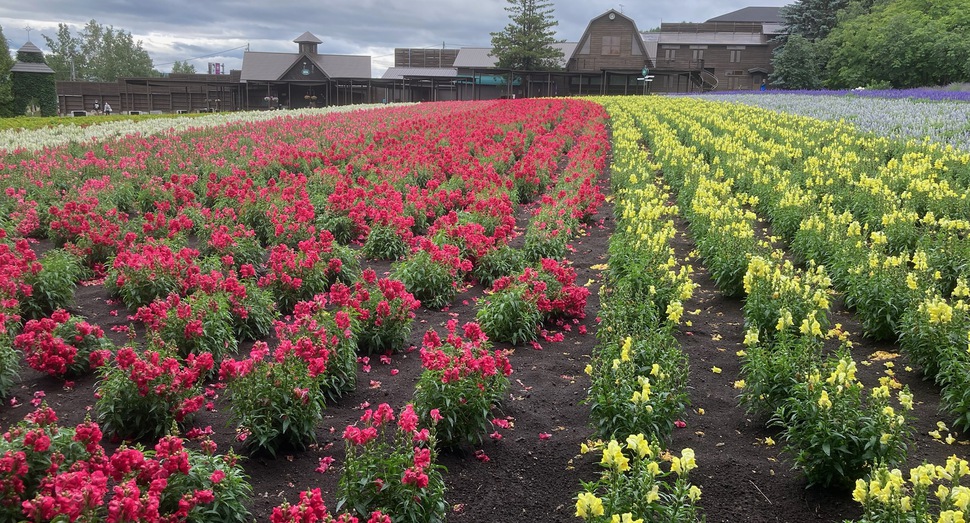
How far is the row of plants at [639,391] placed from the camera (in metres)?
3.41

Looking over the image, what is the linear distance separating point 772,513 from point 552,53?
6790 cm

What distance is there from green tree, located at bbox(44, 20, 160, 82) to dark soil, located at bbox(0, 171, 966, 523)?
115134 mm

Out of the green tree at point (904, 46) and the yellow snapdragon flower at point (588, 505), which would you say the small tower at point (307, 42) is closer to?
the green tree at point (904, 46)

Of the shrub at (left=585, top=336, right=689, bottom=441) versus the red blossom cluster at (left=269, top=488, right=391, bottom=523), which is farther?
the shrub at (left=585, top=336, right=689, bottom=441)

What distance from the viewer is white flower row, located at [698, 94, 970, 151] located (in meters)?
16.6

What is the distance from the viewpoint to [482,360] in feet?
16.3

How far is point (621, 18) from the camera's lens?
6462 cm

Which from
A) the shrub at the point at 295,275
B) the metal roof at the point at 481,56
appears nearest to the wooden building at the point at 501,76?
the metal roof at the point at 481,56

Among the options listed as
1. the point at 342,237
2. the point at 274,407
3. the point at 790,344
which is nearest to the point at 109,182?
the point at 342,237

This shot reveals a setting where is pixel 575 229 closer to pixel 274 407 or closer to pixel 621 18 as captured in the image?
pixel 274 407

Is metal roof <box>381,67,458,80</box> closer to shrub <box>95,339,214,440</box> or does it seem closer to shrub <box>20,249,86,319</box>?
shrub <box>20,249,86,319</box>

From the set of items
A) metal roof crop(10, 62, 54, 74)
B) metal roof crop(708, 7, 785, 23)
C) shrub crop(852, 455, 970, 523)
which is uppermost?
metal roof crop(708, 7, 785, 23)

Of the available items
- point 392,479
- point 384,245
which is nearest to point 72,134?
point 384,245

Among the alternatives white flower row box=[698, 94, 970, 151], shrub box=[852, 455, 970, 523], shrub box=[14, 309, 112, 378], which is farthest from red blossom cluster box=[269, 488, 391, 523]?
white flower row box=[698, 94, 970, 151]
